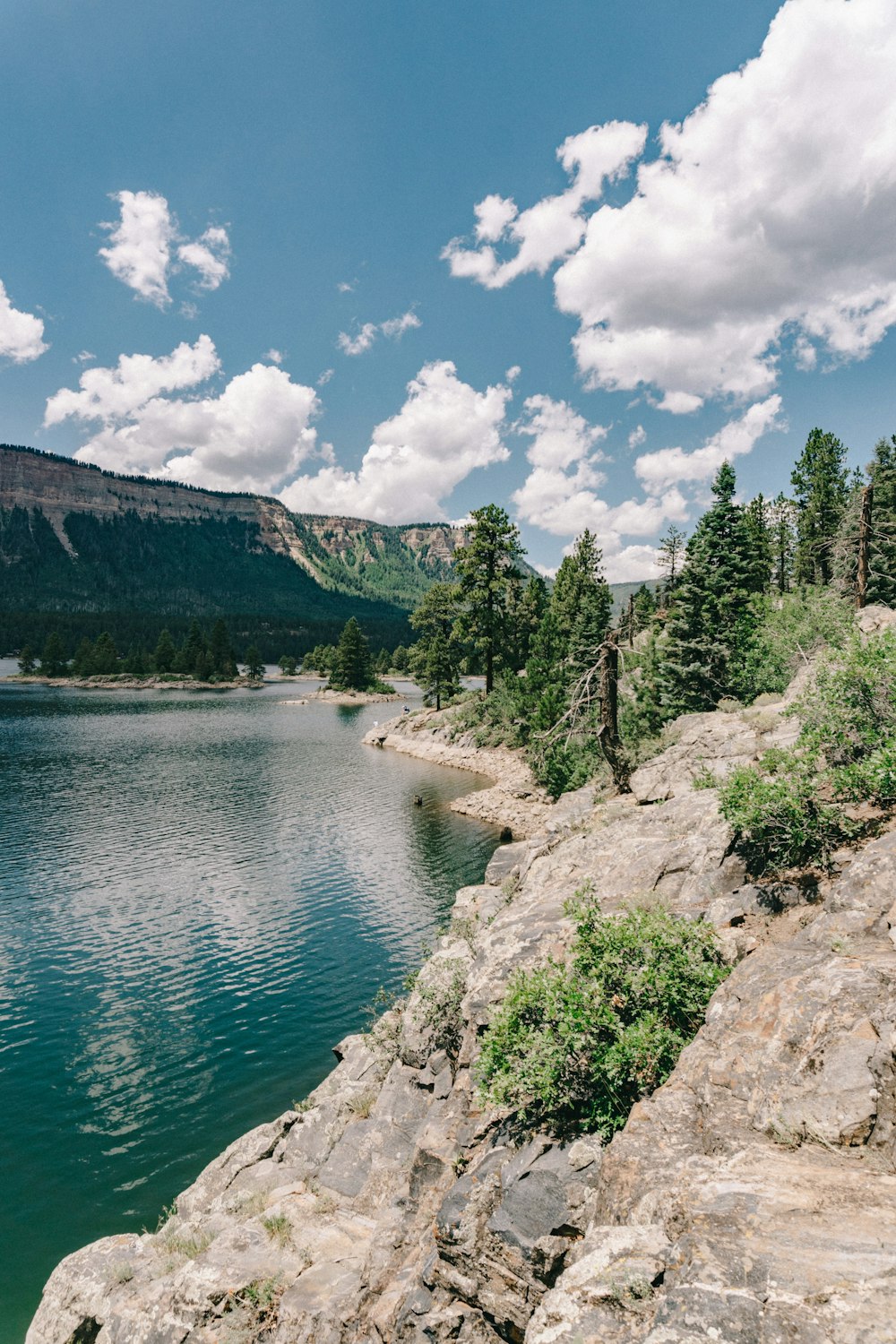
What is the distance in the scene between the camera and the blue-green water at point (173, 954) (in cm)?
1545

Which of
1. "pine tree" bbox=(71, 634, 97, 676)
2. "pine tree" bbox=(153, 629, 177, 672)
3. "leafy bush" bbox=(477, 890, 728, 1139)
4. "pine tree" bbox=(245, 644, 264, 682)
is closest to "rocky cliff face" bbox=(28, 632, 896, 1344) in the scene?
"leafy bush" bbox=(477, 890, 728, 1139)

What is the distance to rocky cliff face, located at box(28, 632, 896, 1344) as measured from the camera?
4.58 metres

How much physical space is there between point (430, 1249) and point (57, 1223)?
38.1 ft

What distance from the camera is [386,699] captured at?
130250 mm

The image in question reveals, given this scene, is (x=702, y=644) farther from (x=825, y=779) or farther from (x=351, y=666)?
(x=351, y=666)

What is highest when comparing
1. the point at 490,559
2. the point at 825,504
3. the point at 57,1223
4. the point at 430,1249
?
the point at 825,504

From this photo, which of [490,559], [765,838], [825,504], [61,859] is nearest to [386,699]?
[490,559]

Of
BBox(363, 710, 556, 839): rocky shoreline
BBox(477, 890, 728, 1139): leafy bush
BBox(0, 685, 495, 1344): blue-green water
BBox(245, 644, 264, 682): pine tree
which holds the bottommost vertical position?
BBox(0, 685, 495, 1344): blue-green water

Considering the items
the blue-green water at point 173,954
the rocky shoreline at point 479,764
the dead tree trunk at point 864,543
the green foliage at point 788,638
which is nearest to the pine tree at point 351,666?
the rocky shoreline at point 479,764

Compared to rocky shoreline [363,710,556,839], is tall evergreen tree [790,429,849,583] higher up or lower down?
higher up

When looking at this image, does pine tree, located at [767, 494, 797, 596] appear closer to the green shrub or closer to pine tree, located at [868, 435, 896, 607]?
pine tree, located at [868, 435, 896, 607]

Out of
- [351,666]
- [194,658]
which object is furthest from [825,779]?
[194,658]

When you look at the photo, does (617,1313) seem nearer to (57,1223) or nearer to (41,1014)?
(57,1223)

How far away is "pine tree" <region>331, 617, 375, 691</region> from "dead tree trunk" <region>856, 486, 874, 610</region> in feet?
354
